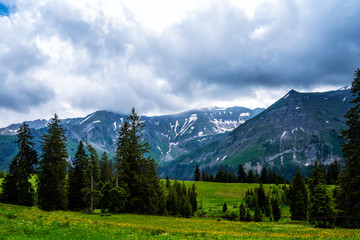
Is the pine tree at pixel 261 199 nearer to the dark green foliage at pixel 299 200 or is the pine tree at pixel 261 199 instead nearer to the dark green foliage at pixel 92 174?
the dark green foliage at pixel 299 200

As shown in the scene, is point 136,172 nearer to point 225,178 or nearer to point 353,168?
point 353,168

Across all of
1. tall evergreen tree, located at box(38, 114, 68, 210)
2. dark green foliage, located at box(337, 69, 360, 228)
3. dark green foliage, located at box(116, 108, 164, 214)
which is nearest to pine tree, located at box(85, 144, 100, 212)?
dark green foliage, located at box(116, 108, 164, 214)

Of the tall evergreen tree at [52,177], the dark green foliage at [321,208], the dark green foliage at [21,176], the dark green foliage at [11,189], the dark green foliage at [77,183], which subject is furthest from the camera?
the dark green foliage at [77,183]

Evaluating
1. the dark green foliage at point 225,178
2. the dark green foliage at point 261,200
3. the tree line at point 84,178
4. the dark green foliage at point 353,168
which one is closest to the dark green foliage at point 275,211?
the dark green foliage at point 261,200

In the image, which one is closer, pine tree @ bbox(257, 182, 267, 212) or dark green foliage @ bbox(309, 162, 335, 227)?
dark green foliage @ bbox(309, 162, 335, 227)

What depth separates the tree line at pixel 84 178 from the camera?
43969mm

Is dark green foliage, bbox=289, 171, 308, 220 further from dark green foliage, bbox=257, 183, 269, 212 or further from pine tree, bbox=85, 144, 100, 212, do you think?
pine tree, bbox=85, 144, 100, 212

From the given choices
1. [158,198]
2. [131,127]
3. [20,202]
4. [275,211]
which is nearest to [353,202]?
[158,198]

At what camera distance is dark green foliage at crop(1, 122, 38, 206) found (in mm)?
49438

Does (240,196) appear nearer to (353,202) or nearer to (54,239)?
(353,202)

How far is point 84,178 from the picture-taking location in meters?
51.1

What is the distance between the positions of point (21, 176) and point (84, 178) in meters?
12.6

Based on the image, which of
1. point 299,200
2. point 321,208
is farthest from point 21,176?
point 299,200

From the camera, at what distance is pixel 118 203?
43.2m
